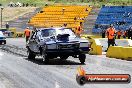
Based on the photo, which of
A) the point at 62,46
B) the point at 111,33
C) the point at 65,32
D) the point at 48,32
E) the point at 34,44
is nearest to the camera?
the point at 62,46

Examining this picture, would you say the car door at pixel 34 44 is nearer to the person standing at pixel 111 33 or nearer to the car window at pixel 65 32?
the car window at pixel 65 32

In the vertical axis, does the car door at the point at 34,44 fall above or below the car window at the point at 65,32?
below

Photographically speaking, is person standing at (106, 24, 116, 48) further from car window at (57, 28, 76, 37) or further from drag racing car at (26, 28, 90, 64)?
drag racing car at (26, 28, 90, 64)

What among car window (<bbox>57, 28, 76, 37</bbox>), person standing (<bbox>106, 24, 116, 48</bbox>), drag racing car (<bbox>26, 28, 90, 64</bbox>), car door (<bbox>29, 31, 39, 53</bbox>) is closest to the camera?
drag racing car (<bbox>26, 28, 90, 64</bbox>)

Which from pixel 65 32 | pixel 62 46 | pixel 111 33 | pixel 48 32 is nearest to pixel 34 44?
pixel 48 32

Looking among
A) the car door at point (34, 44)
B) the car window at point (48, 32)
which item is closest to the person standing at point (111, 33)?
the car door at point (34, 44)

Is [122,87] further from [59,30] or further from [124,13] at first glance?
[124,13]

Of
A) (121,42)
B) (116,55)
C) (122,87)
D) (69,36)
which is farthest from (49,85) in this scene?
(121,42)

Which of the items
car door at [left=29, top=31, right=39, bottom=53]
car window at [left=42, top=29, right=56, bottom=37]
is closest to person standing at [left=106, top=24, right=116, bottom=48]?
car door at [left=29, top=31, right=39, bottom=53]

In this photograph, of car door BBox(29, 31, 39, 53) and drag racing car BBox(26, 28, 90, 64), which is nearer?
drag racing car BBox(26, 28, 90, 64)

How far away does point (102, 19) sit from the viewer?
68000mm

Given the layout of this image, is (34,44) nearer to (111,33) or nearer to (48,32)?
(48,32)

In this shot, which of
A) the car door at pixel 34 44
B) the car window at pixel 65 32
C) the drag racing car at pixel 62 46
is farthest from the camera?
the car door at pixel 34 44

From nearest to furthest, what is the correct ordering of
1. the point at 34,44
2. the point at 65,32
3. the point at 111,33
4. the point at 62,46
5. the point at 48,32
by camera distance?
the point at 62,46 < the point at 65,32 < the point at 48,32 < the point at 34,44 < the point at 111,33
